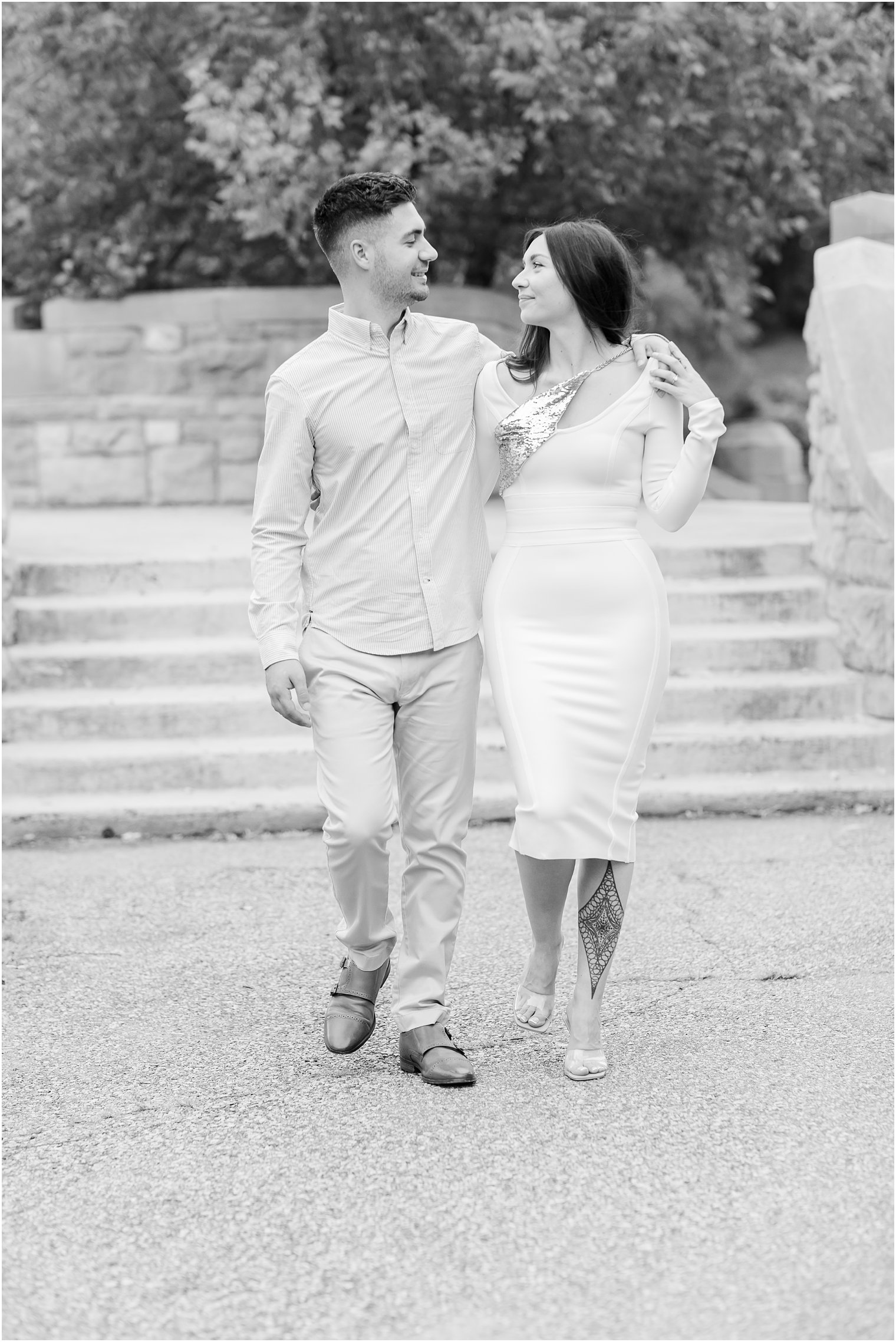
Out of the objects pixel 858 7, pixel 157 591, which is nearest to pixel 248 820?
pixel 157 591

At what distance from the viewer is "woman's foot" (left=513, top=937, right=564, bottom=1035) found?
3.94 meters

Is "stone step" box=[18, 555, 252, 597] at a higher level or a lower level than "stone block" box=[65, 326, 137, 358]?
lower

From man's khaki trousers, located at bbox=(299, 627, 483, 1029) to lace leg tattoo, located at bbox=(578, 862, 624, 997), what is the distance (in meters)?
0.31

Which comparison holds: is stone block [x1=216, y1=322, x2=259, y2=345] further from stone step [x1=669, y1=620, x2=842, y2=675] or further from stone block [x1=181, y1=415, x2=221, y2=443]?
stone step [x1=669, y1=620, x2=842, y2=675]

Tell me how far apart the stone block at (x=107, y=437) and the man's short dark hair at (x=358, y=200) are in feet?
23.8

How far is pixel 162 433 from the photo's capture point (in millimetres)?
10844

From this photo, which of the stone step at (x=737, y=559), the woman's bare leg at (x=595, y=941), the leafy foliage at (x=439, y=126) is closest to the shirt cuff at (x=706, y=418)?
the woman's bare leg at (x=595, y=941)

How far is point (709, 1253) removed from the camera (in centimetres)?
283

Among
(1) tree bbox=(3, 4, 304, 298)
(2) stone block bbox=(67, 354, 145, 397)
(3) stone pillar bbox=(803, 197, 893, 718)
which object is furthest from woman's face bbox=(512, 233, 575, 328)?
(2) stone block bbox=(67, 354, 145, 397)

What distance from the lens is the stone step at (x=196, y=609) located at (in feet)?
24.0

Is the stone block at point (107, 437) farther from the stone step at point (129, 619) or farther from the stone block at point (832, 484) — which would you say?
the stone block at point (832, 484)

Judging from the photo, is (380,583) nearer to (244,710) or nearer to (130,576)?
(244,710)

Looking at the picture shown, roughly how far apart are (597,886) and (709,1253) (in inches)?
43.2

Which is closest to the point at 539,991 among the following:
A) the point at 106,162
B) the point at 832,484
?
the point at 832,484
